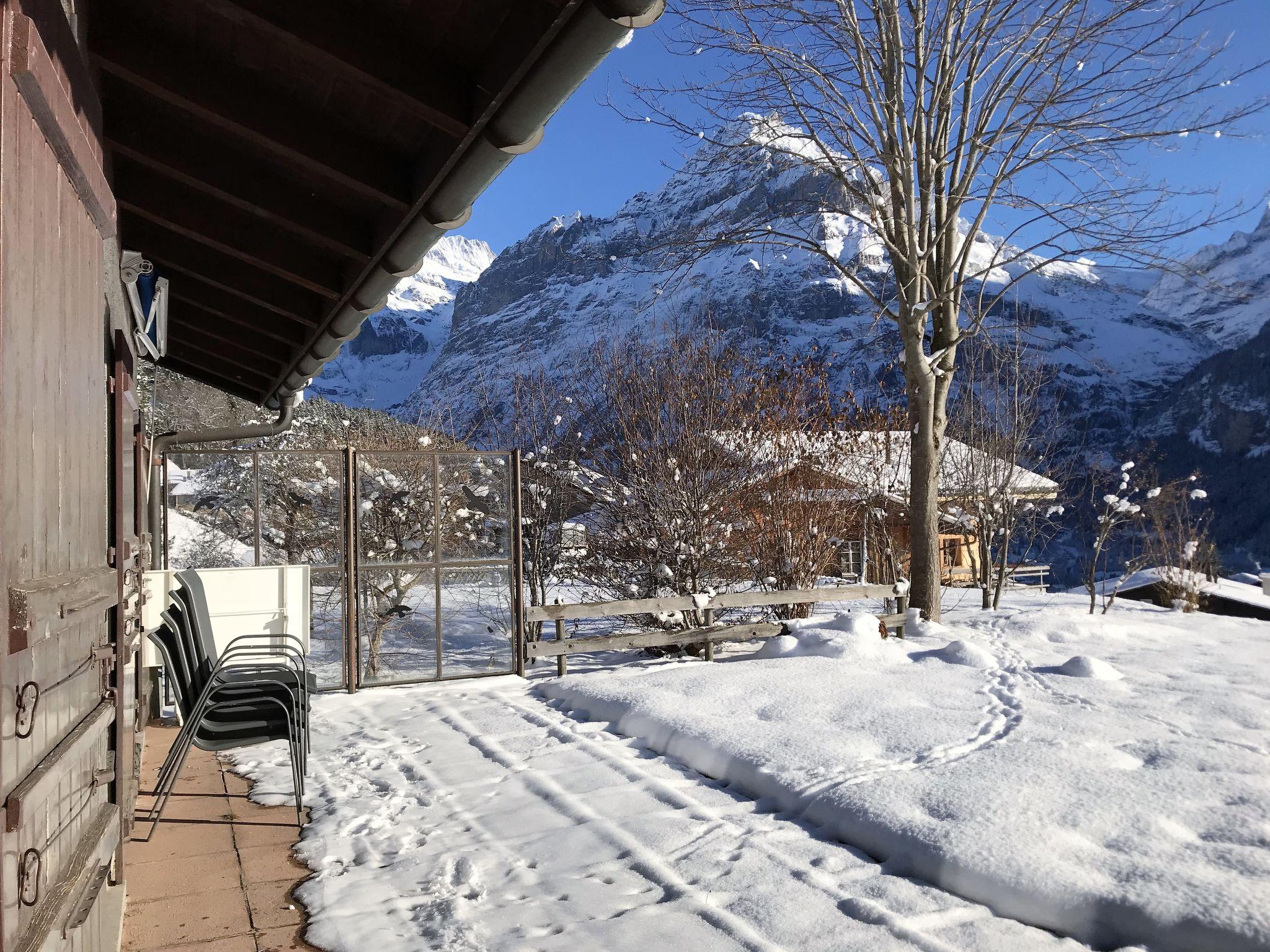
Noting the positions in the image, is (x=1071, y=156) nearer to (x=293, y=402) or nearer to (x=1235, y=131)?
(x=1235, y=131)

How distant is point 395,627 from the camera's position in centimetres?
880

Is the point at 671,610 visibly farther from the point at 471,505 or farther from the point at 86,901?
the point at 86,901

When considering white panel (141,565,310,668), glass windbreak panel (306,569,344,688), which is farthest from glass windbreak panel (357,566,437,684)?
white panel (141,565,310,668)

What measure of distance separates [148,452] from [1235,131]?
33.4ft

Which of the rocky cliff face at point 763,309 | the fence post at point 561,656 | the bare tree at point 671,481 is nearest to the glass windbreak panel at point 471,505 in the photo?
the bare tree at point 671,481

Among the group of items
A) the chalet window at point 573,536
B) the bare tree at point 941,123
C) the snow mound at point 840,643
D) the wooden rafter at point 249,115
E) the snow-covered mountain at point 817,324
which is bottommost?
the snow mound at point 840,643

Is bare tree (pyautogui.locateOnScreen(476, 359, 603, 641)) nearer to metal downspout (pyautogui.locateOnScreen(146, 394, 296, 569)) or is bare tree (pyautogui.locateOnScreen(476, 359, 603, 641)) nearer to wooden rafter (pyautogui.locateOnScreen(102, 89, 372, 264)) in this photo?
metal downspout (pyautogui.locateOnScreen(146, 394, 296, 569))

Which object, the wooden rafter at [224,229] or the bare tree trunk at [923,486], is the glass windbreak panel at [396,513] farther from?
the wooden rafter at [224,229]

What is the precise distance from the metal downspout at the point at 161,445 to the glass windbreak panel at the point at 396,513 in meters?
2.77

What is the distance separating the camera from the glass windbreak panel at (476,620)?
8383mm

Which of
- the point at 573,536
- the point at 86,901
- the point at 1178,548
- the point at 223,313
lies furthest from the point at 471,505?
the point at 1178,548

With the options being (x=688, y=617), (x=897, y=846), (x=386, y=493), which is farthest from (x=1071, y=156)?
(x=897, y=846)

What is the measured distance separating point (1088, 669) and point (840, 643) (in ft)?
5.65

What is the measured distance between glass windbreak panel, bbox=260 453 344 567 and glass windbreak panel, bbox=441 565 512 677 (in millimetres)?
1332
